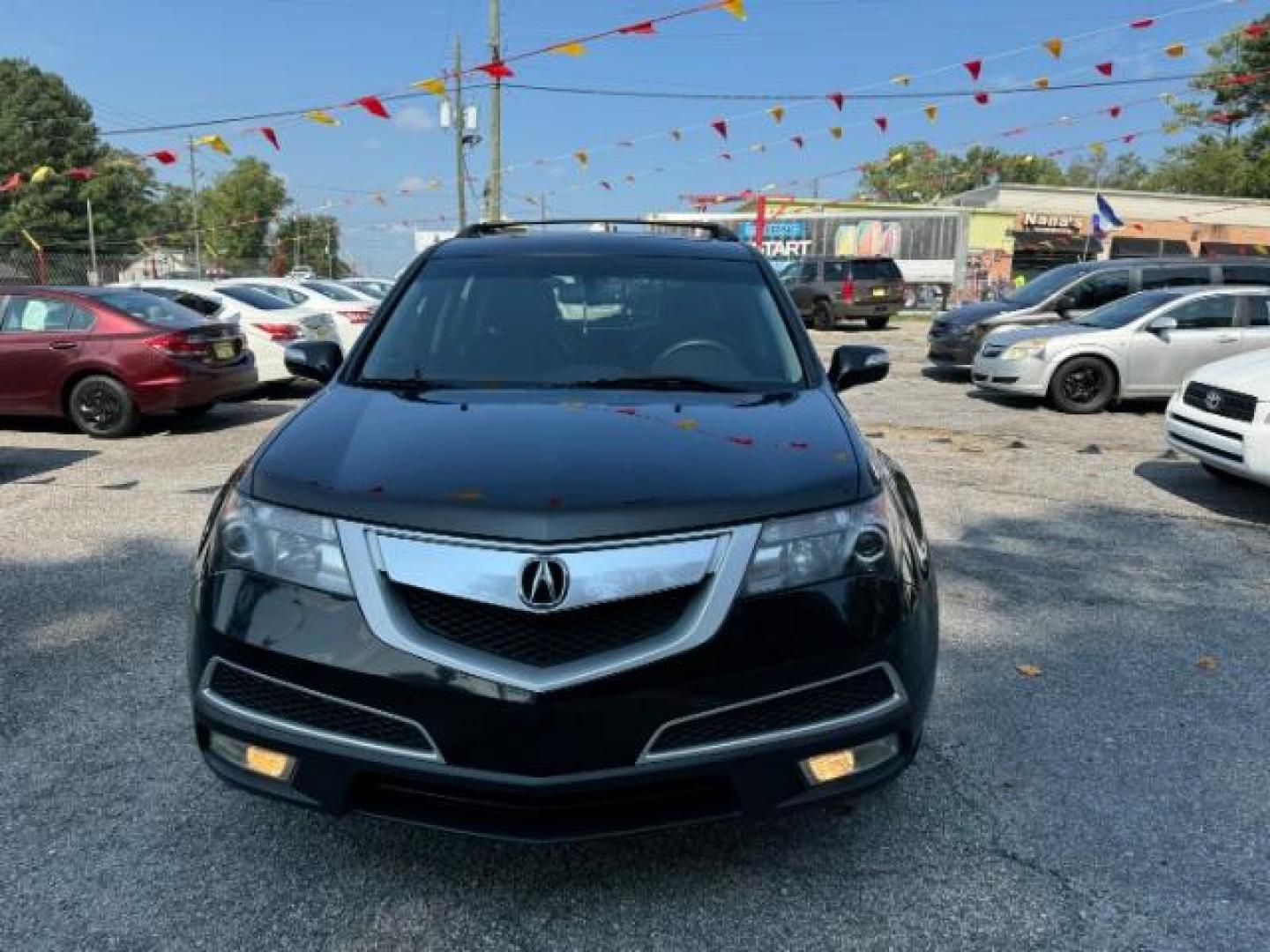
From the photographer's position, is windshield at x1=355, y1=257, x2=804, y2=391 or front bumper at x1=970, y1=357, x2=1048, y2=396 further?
front bumper at x1=970, y1=357, x2=1048, y2=396

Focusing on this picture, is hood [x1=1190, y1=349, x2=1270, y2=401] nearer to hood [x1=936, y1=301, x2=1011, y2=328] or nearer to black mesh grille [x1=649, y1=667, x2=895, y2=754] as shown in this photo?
black mesh grille [x1=649, y1=667, x2=895, y2=754]

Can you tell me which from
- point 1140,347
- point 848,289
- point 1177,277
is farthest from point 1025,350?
point 848,289

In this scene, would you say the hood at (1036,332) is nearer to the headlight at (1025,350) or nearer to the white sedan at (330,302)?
the headlight at (1025,350)

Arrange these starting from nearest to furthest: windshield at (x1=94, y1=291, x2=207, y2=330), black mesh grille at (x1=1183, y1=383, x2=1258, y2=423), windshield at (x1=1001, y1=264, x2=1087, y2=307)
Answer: black mesh grille at (x1=1183, y1=383, x2=1258, y2=423) → windshield at (x1=94, y1=291, x2=207, y2=330) → windshield at (x1=1001, y1=264, x2=1087, y2=307)

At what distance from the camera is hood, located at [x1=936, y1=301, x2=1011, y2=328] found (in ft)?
45.6

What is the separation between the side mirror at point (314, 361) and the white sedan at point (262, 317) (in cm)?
730

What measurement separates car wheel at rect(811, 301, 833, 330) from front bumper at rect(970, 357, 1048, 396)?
1288 cm

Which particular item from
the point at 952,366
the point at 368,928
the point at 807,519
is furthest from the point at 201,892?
the point at 952,366

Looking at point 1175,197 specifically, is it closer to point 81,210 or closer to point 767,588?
point 767,588

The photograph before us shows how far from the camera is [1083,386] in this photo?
A: 1117 centimetres

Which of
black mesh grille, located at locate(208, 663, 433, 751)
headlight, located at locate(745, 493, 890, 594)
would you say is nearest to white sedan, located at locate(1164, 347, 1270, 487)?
headlight, located at locate(745, 493, 890, 594)

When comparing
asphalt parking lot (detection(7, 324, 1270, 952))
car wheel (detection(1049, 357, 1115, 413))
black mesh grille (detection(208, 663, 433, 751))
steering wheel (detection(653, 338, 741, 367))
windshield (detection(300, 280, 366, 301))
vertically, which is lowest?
asphalt parking lot (detection(7, 324, 1270, 952))

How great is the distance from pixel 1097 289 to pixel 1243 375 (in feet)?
24.8

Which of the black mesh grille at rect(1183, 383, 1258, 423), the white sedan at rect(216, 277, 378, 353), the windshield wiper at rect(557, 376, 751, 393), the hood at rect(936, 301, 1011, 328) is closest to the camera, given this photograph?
the windshield wiper at rect(557, 376, 751, 393)
